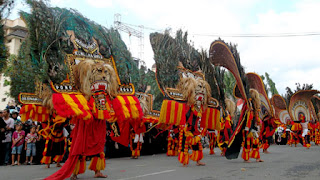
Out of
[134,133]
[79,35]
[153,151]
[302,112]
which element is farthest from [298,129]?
[79,35]

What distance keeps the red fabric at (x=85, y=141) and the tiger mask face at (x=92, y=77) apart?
56 centimetres

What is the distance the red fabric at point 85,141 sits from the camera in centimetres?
539

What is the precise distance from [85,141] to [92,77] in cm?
122

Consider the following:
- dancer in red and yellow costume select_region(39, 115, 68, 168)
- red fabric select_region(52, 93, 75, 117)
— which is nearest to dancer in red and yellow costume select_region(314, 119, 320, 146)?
dancer in red and yellow costume select_region(39, 115, 68, 168)

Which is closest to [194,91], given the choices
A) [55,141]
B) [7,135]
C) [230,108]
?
[55,141]

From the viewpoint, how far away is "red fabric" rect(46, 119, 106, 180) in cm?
539

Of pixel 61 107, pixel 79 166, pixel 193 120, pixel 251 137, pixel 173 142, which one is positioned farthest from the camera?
pixel 173 142

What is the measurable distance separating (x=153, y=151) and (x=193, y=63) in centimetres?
644

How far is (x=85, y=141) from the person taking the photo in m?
5.58

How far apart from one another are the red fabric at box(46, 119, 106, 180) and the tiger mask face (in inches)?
22.1

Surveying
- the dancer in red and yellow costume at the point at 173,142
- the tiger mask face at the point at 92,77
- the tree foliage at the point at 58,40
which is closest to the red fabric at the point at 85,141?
the tiger mask face at the point at 92,77

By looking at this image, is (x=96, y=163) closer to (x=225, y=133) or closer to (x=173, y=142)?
(x=225, y=133)

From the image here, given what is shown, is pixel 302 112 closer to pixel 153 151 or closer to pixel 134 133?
pixel 153 151

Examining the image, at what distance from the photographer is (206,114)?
821cm
